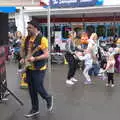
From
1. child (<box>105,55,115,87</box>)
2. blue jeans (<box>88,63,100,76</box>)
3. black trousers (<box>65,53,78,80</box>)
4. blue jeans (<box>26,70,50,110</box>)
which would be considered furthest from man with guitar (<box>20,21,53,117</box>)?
blue jeans (<box>88,63,100,76</box>)

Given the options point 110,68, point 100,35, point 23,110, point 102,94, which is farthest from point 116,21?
point 23,110

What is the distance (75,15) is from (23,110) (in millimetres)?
18764

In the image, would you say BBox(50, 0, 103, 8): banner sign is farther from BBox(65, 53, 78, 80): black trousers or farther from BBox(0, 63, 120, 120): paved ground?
BBox(0, 63, 120, 120): paved ground

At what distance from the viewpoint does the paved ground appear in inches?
301

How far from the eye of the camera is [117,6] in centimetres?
2331

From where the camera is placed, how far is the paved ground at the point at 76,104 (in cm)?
765

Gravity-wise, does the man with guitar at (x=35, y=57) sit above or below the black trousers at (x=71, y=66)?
above

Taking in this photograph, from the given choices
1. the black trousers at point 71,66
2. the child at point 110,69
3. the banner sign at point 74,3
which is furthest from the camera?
the banner sign at point 74,3

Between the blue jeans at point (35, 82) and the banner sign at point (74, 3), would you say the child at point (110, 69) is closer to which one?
the blue jeans at point (35, 82)

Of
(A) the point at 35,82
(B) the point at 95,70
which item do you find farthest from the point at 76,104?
(B) the point at 95,70

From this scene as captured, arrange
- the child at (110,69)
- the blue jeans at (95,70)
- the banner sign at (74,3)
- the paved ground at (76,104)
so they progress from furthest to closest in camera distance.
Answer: the banner sign at (74,3)
the blue jeans at (95,70)
the child at (110,69)
the paved ground at (76,104)

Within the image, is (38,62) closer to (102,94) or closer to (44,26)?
(102,94)

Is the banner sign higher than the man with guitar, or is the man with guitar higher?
the banner sign

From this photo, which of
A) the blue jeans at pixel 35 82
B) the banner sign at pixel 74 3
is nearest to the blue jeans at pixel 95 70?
the blue jeans at pixel 35 82
